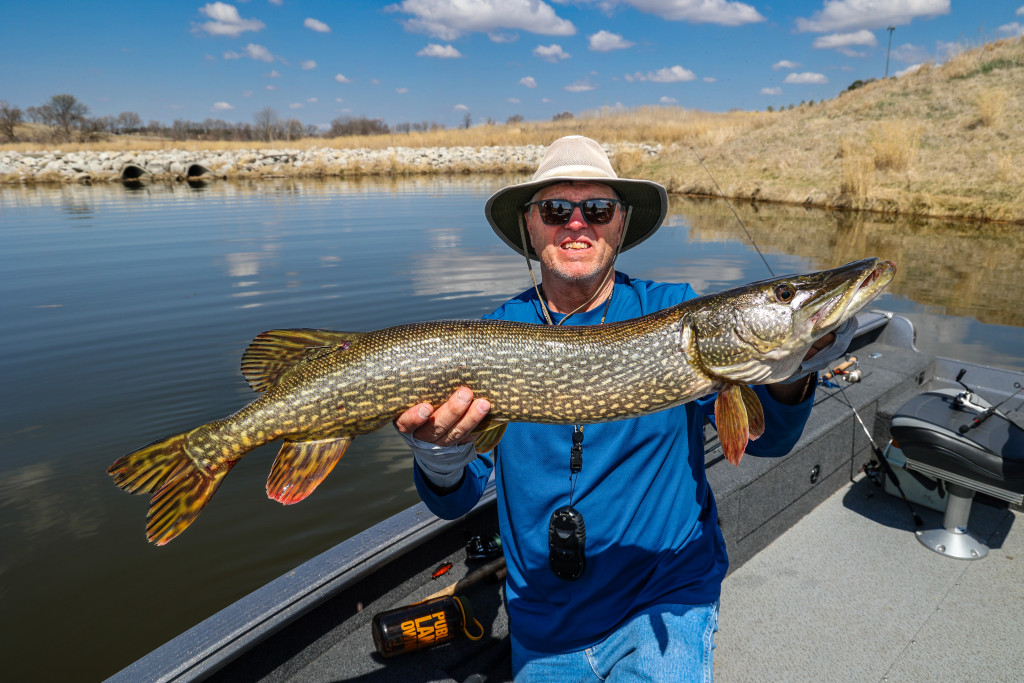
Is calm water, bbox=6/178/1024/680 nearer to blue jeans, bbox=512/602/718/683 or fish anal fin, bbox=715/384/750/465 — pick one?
blue jeans, bbox=512/602/718/683

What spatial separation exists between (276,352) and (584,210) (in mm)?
1302

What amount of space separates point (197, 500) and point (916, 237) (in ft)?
56.4

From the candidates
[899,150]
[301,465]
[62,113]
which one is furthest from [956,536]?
[62,113]

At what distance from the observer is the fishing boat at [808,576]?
2299 mm

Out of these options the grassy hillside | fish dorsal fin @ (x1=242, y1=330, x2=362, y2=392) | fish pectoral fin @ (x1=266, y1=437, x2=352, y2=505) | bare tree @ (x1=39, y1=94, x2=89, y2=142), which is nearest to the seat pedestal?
fish pectoral fin @ (x1=266, y1=437, x2=352, y2=505)

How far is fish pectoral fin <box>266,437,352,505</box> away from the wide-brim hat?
51.1 inches

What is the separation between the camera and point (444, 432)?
193 centimetres

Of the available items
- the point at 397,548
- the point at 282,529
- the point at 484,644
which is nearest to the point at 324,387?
the point at 397,548

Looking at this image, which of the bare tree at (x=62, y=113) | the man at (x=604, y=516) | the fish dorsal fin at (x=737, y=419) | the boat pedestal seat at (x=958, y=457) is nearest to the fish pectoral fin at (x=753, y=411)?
the fish dorsal fin at (x=737, y=419)

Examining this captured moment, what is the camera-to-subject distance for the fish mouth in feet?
5.66

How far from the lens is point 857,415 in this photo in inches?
150

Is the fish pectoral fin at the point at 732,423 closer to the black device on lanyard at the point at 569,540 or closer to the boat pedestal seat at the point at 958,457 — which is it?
the black device on lanyard at the point at 569,540

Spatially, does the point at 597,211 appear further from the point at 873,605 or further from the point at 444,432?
the point at 873,605

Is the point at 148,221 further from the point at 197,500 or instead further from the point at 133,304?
the point at 197,500
